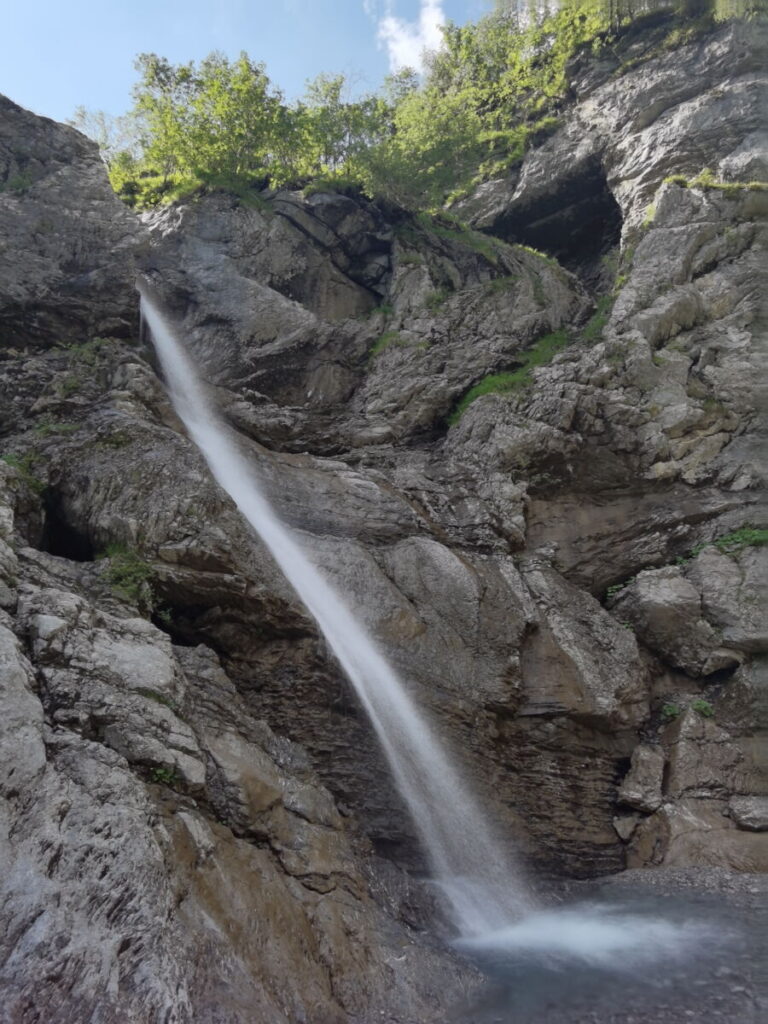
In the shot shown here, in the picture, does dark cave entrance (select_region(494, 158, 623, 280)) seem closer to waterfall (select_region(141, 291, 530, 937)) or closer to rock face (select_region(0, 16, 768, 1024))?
rock face (select_region(0, 16, 768, 1024))

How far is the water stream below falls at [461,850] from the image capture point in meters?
8.09

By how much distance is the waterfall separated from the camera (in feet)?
31.8

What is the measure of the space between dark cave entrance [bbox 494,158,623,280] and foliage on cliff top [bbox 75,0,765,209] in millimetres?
3499

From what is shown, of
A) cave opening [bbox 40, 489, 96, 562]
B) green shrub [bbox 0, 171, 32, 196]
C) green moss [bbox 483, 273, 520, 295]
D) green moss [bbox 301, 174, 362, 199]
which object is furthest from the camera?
green moss [bbox 301, 174, 362, 199]

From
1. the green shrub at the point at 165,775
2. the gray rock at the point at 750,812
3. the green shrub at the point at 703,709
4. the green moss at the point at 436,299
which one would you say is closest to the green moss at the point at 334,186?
the green moss at the point at 436,299

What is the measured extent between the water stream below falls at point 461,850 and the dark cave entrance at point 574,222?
18114 millimetres

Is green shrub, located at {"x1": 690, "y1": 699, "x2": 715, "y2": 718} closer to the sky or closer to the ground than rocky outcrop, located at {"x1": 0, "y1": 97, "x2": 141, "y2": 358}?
closer to the ground

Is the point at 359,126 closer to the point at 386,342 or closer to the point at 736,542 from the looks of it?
the point at 386,342

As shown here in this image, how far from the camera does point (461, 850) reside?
10.2 m

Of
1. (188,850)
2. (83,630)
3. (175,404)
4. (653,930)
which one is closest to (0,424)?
(175,404)

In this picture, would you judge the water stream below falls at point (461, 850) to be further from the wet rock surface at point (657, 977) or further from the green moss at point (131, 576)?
the green moss at point (131, 576)

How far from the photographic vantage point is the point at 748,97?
69.4 ft

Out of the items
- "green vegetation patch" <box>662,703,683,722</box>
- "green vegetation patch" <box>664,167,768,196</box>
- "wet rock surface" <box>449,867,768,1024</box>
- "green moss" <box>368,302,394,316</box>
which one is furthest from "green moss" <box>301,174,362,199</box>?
"wet rock surface" <box>449,867,768,1024</box>

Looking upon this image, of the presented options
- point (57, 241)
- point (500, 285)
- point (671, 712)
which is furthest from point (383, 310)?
point (671, 712)
